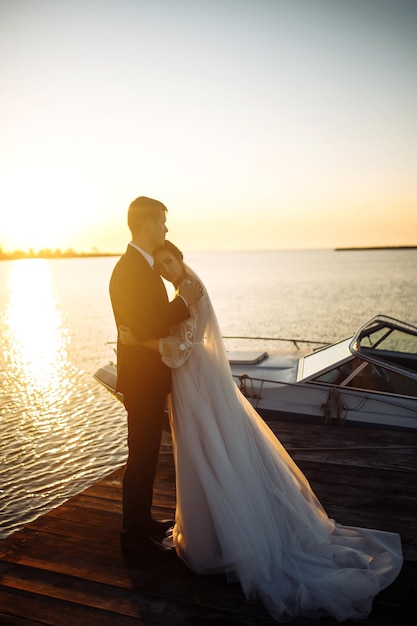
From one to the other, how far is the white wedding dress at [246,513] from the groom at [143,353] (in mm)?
155

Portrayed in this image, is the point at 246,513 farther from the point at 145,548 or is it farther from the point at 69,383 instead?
the point at 69,383

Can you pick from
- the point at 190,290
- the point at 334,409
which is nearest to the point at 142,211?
the point at 190,290

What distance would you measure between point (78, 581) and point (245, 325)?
109ft

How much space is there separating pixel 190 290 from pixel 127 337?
2.04ft

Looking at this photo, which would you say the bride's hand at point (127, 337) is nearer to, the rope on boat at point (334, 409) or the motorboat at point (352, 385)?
the motorboat at point (352, 385)

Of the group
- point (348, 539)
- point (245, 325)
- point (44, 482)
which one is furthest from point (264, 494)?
point (245, 325)

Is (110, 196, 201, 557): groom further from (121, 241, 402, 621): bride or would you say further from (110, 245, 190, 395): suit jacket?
(121, 241, 402, 621): bride

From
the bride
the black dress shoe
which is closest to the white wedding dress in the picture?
the bride

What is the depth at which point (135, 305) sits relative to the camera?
12.0ft

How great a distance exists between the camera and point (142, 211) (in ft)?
12.3

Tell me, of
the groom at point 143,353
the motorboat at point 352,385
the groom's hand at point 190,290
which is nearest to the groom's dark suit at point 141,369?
the groom at point 143,353

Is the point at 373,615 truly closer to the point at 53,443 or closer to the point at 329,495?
the point at 329,495

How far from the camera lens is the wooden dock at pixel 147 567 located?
10.9ft

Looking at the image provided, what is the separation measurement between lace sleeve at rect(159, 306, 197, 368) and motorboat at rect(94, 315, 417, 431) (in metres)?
4.36
